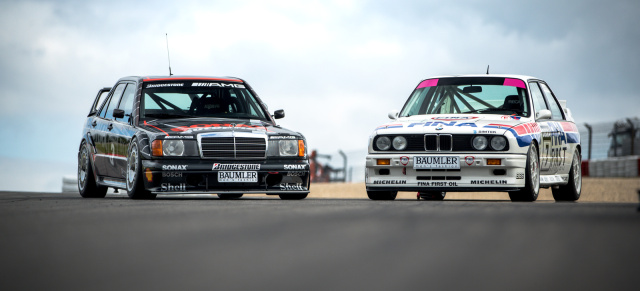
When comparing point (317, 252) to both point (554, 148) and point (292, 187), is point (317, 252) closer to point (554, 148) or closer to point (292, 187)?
point (292, 187)

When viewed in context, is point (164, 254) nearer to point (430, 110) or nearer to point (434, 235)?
point (434, 235)

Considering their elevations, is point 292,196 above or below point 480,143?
below

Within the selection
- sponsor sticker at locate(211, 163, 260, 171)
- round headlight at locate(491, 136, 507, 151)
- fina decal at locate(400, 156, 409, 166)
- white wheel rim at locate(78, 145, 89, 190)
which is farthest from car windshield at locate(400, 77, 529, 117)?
white wheel rim at locate(78, 145, 89, 190)

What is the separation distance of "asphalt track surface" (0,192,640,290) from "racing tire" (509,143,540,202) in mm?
3875

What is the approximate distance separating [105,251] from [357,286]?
145cm

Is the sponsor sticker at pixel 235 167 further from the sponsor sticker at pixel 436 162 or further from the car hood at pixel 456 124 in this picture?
the sponsor sticker at pixel 436 162

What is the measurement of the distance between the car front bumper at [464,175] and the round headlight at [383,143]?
148mm

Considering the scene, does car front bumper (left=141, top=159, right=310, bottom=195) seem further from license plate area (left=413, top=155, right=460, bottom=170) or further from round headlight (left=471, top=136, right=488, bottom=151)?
round headlight (left=471, top=136, right=488, bottom=151)

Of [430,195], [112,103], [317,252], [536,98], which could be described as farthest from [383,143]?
[317,252]

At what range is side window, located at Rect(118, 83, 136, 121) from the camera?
38.4 ft

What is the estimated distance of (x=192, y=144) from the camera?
1063 cm

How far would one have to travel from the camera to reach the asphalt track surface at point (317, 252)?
4367mm

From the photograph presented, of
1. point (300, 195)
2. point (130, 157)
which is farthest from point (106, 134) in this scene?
point (300, 195)

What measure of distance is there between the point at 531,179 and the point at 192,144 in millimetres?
3720
